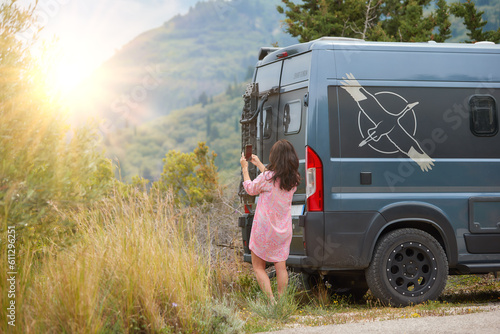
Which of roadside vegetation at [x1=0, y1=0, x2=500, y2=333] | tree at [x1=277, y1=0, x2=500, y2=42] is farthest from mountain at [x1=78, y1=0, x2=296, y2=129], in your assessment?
roadside vegetation at [x1=0, y1=0, x2=500, y2=333]

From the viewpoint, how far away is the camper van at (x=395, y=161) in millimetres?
7199

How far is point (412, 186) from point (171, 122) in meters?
127

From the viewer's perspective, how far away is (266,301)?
6852 millimetres

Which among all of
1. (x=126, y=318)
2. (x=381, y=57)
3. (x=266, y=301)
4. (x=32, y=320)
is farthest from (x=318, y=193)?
(x=32, y=320)

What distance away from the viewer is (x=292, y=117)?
308 inches

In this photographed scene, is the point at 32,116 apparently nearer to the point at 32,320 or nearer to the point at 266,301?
the point at 32,320

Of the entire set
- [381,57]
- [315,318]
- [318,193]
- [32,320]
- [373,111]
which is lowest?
[315,318]

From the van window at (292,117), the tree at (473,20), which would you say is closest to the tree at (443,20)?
the tree at (473,20)

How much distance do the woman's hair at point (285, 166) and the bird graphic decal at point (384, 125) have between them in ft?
2.77

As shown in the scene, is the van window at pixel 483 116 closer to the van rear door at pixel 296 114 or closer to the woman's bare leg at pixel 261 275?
the van rear door at pixel 296 114

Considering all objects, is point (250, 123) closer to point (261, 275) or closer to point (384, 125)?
point (384, 125)

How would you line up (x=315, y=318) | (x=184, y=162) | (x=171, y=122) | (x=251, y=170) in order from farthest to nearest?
(x=171, y=122), (x=184, y=162), (x=251, y=170), (x=315, y=318)

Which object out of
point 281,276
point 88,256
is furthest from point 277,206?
point 88,256

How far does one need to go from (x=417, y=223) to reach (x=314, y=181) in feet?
4.47
